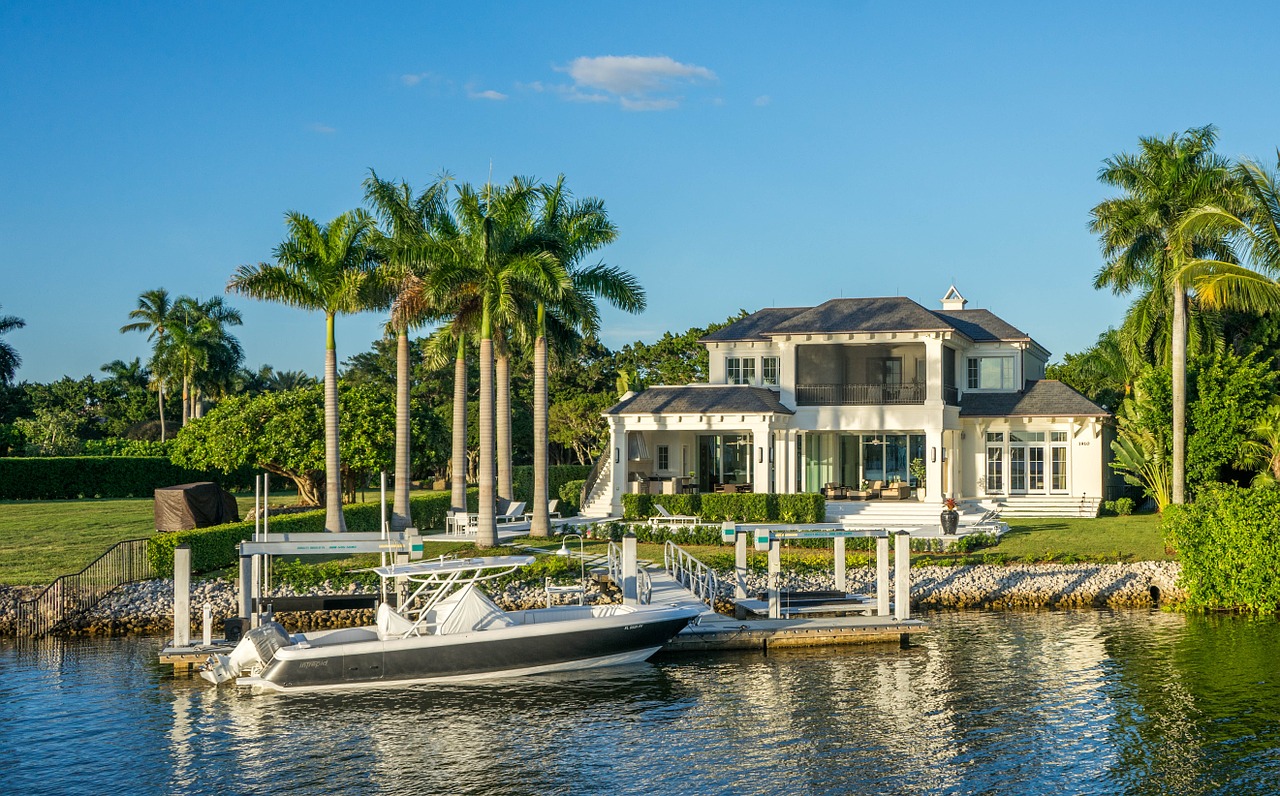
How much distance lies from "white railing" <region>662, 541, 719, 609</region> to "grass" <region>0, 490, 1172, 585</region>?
0.87 m

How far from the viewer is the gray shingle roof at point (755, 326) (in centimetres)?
4312

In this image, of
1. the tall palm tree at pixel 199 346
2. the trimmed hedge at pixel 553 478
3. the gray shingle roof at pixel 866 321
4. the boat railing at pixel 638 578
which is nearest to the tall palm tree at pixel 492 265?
the boat railing at pixel 638 578

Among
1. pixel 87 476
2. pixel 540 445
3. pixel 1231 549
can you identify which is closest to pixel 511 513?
pixel 540 445

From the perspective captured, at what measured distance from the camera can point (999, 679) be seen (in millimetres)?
18984

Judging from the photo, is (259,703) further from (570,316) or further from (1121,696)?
(570,316)

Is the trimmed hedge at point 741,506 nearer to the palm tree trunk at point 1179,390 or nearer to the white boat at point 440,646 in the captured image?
the palm tree trunk at point 1179,390

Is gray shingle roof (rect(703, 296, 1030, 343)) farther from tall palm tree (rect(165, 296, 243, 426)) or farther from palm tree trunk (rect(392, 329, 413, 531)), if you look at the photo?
tall palm tree (rect(165, 296, 243, 426))

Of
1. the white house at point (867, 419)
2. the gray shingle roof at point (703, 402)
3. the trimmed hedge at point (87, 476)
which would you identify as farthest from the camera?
the trimmed hedge at point (87, 476)

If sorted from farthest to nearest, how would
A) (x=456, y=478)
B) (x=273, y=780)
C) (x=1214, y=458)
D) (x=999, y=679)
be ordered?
(x=1214, y=458) < (x=456, y=478) < (x=999, y=679) < (x=273, y=780)

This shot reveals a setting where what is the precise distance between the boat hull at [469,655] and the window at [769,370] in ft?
76.7

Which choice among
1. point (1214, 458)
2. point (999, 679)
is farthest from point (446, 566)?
point (1214, 458)

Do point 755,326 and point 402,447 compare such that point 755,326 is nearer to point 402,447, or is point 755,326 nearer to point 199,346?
point 402,447

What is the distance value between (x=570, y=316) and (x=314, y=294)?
6.94 m

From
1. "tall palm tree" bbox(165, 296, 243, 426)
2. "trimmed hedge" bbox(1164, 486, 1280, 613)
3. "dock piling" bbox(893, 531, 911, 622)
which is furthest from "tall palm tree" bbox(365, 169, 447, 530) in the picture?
"tall palm tree" bbox(165, 296, 243, 426)
